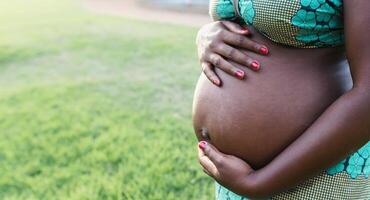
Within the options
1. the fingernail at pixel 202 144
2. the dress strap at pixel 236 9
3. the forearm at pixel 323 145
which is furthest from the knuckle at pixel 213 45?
the forearm at pixel 323 145

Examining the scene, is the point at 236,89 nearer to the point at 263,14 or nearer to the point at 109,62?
the point at 263,14

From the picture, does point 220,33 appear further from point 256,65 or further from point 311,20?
point 311,20

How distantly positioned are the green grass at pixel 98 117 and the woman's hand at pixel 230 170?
1664mm

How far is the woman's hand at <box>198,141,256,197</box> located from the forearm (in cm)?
3

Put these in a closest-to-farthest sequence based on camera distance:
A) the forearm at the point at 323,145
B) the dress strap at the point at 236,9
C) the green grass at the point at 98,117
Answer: the forearm at the point at 323,145 < the dress strap at the point at 236,9 < the green grass at the point at 98,117

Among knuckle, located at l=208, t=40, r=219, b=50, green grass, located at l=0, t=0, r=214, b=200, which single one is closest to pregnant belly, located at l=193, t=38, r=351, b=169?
knuckle, located at l=208, t=40, r=219, b=50

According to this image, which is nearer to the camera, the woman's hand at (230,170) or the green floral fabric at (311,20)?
the green floral fabric at (311,20)

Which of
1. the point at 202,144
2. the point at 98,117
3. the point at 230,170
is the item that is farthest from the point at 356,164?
the point at 98,117

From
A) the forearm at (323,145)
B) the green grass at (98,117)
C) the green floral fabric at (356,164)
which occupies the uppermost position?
the forearm at (323,145)

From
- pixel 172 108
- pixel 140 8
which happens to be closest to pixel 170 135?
pixel 172 108

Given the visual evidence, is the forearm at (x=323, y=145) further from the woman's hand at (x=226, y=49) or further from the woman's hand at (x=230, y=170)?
the woman's hand at (x=226, y=49)

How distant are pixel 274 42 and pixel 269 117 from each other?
0.76 feet

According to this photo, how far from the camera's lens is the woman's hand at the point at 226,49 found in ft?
5.00

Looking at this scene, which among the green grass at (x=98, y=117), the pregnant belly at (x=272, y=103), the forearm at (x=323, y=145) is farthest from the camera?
the green grass at (x=98, y=117)
